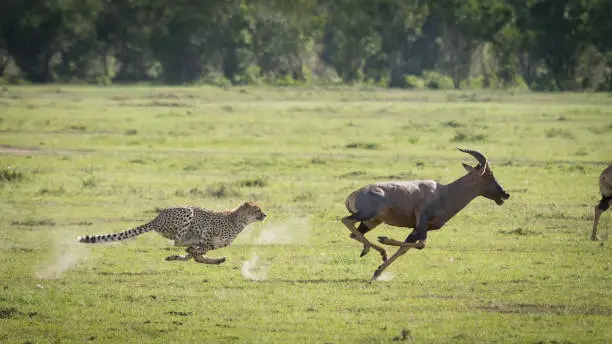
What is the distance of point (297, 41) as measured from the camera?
267 feet

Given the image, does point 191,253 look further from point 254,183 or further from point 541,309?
point 254,183

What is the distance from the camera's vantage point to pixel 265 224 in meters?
18.6

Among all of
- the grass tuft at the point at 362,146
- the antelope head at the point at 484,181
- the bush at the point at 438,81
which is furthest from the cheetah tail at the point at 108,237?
the bush at the point at 438,81

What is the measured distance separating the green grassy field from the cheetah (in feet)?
0.98

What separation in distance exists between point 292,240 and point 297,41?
6527cm

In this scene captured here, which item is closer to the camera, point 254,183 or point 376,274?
point 376,274

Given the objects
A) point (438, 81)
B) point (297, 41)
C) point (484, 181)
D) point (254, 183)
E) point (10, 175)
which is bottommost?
point (438, 81)

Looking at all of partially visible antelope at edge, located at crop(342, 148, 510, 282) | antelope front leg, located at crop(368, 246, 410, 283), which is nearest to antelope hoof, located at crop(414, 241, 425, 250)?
partially visible antelope at edge, located at crop(342, 148, 510, 282)

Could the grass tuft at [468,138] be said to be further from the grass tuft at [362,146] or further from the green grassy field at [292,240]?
the grass tuft at [362,146]

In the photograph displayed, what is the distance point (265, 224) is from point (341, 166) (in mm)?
9544

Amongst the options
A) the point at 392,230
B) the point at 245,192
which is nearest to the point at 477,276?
the point at 392,230

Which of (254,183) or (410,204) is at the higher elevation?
(410,204)

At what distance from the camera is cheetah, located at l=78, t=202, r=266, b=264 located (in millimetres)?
13766

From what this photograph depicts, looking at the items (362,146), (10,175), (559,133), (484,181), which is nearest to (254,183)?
(10,175)
